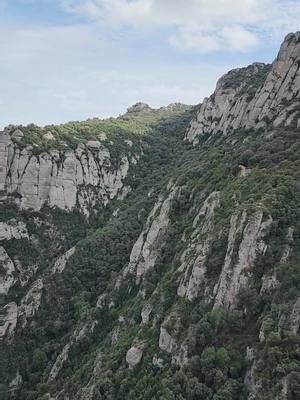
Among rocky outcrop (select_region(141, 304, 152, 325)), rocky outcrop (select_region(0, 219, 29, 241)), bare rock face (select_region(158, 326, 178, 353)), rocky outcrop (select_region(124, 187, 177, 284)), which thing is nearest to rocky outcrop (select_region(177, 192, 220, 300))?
rocky outcrop (select_region(141, 304, 152, 325))

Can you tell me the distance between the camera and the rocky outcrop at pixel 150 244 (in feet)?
269

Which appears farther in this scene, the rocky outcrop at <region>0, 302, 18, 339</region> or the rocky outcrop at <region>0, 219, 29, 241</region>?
the rocky outcrop at <region>0, 219, 29, 241</region>

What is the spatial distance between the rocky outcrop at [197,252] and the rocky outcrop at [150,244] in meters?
8.80

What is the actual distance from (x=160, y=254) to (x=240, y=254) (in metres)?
22.4

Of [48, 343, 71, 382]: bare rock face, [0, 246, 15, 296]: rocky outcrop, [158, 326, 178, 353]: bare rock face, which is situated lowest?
[48, 343, 71, 382]: bare rock face

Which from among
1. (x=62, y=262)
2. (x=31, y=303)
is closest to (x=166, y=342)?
(x=31, y=303)

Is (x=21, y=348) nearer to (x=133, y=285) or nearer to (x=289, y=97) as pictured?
(x=133, y=285)

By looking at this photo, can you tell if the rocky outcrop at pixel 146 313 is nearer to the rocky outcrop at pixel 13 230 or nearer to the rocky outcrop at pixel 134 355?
the rocky outcrop at pixel 134 355

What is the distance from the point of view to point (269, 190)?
2623 inches

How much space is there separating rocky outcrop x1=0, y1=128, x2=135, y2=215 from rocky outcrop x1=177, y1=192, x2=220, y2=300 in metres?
45.8

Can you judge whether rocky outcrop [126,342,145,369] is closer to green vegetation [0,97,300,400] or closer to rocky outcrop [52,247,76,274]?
green vegetation [0,97,300,400]

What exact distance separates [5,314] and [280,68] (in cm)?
7237

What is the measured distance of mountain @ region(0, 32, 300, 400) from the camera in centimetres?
5344

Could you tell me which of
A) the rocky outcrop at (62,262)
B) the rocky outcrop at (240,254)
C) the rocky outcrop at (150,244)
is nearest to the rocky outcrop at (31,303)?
the rocky outcrop at (62,262)
